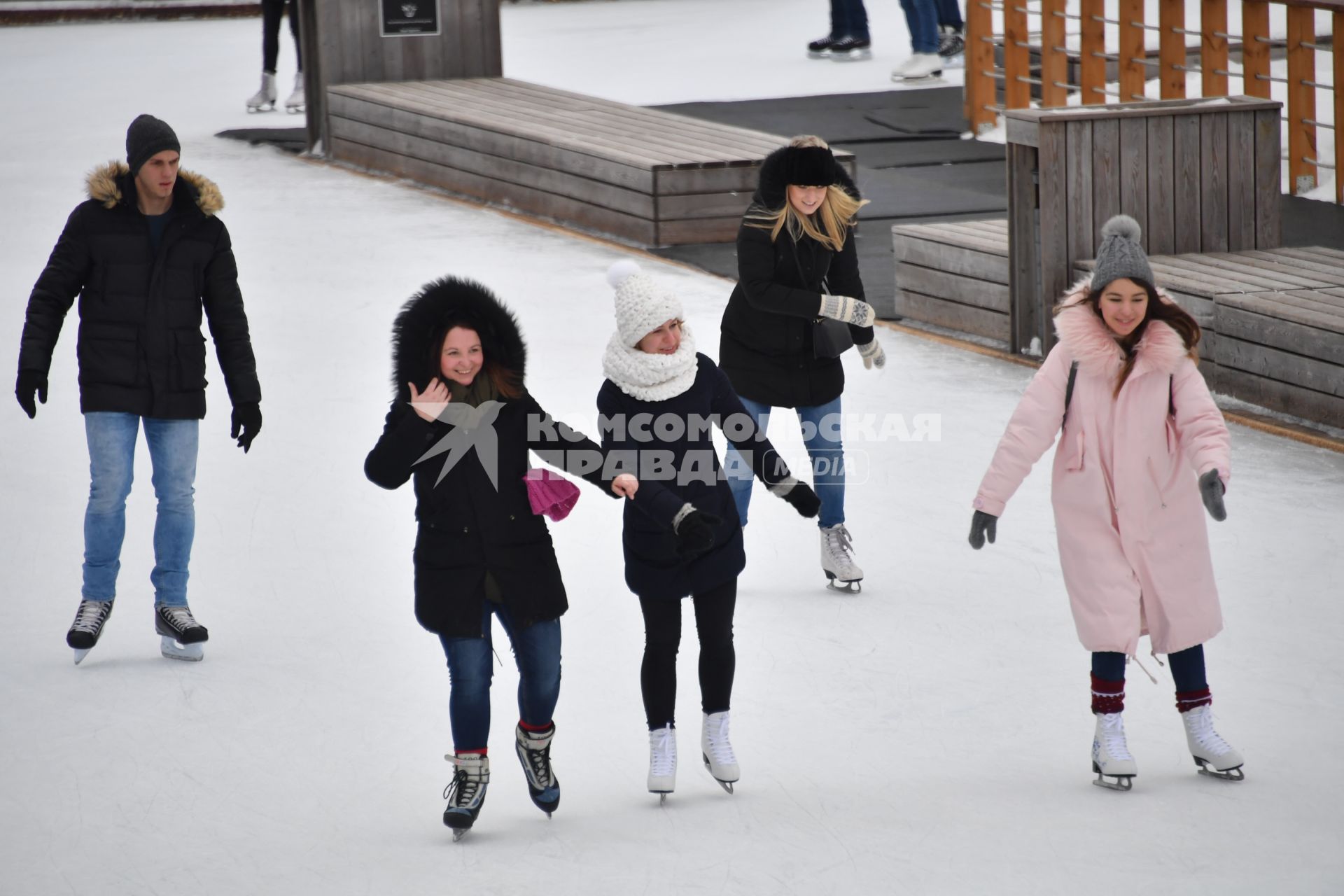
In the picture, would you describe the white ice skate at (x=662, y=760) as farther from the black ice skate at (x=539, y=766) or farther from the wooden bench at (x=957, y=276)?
the wooden bench at (x=957, y=276)

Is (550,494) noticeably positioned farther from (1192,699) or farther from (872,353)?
(872,353)

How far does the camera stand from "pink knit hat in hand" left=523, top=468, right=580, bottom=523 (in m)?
3.91

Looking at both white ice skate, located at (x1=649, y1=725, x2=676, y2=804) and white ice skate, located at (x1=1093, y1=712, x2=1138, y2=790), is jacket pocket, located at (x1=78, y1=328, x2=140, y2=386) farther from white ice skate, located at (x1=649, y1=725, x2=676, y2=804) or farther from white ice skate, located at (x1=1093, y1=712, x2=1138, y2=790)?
white ice skate, located at (x1=1093, y1=712, x2=1138, y2=790)

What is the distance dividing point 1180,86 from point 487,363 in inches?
365

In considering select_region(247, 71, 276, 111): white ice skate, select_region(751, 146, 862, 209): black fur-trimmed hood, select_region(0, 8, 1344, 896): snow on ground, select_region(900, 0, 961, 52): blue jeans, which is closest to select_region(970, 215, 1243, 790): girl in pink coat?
select_region(0, 8, 1344, 896): snow on ground

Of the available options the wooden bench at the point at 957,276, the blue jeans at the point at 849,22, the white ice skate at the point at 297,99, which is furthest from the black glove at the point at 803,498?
the blue jeans at the point at 849,22

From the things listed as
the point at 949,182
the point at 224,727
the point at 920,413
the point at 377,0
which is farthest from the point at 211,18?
the point at 224,727

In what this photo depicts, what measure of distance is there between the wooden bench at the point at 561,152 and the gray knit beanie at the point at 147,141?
586 cm

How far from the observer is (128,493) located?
5059 millimetres

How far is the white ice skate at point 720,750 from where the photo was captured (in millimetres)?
4152

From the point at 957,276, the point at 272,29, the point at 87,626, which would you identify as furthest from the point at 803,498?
the point at 272,29

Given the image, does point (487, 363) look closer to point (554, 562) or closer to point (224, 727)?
point (554, 562)

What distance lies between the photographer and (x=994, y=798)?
4.14 m

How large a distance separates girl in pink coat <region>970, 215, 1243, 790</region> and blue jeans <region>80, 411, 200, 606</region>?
2.16m
